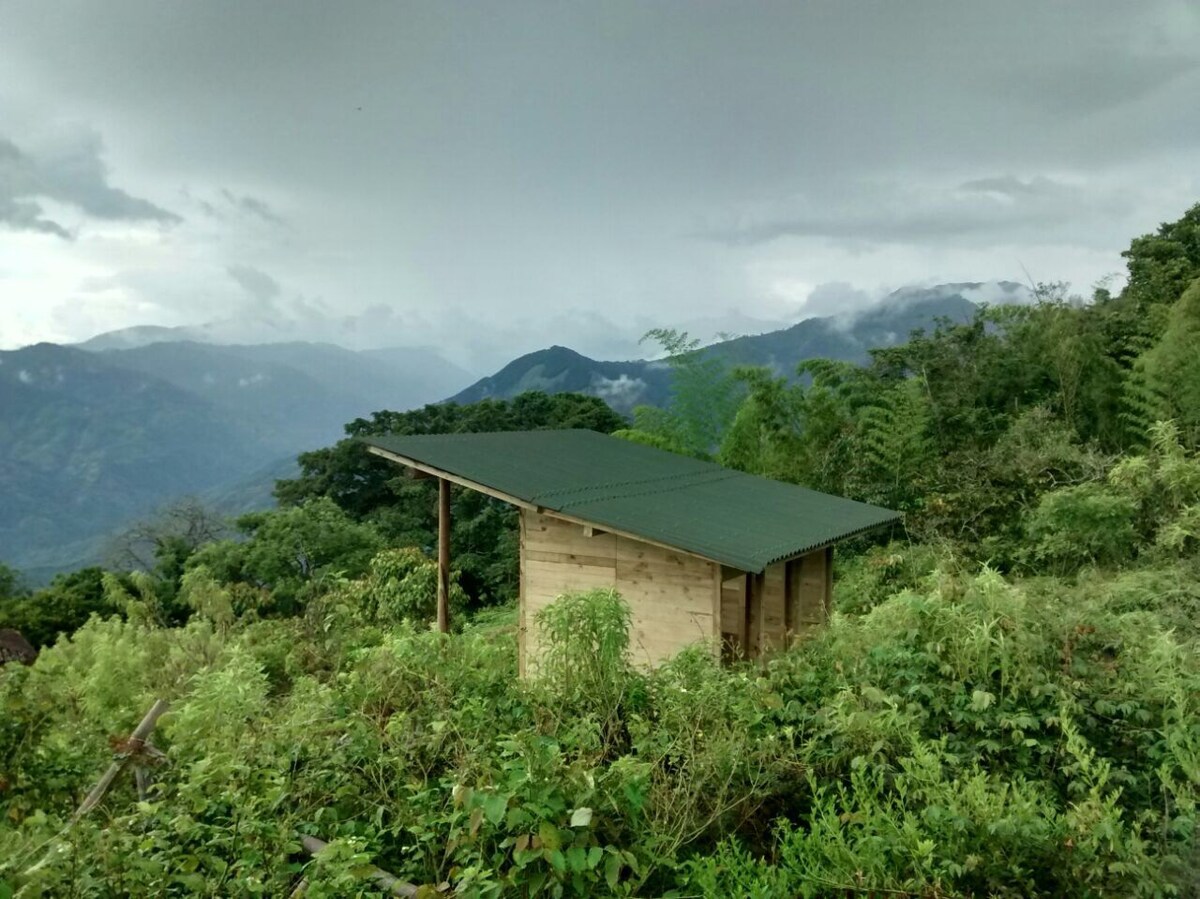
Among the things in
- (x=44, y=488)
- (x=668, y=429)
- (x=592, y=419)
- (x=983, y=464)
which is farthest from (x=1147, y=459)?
(x=44, y=488)

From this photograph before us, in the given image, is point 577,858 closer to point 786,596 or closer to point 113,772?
point 113,772

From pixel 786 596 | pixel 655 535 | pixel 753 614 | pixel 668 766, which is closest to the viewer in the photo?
pixel 668 766

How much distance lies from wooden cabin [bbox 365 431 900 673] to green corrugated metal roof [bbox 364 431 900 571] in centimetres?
2

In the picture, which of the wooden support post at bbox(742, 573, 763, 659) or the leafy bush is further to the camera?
the wooden support post at bbox(742, 573, 763, 659)

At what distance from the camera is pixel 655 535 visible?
6.50m

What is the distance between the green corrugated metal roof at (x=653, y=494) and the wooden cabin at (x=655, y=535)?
0.02 metres

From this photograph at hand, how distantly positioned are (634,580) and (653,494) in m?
1.23

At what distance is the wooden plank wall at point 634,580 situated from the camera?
695 centimetres

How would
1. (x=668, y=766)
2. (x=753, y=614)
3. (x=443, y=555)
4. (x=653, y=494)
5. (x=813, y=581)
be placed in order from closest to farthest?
(x=668, y=766)
(x=753, y=614)
(x=653, y=494)
(x=443, y=555)
(x=813, y=581)

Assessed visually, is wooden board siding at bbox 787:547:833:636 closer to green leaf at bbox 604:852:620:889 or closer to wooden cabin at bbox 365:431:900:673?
wooden cabin at bbox 365:431:900:673

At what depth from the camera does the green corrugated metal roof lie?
6.75 meters

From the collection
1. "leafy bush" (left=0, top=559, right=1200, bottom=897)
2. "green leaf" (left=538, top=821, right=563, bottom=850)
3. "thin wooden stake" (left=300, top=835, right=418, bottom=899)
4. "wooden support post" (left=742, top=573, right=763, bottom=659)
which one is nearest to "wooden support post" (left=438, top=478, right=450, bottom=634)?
"wooden support post" (left=742, top=573, right=763, bottom=659)

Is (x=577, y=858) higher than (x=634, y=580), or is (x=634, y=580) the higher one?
(x=577, y=858)

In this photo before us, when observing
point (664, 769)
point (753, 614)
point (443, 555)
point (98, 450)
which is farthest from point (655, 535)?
point (98, 450)
